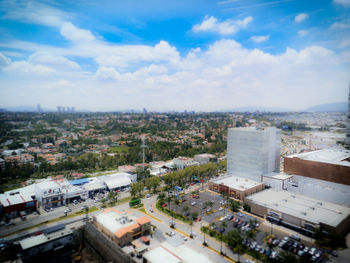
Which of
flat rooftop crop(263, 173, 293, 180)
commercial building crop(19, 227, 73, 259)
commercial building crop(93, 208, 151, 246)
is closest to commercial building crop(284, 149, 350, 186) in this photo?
flat rooftop crop(263, 173, 293, 180)

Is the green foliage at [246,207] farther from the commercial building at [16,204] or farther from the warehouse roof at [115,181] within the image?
the commercial building at [16,204]

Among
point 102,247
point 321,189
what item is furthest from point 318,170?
point 102,247

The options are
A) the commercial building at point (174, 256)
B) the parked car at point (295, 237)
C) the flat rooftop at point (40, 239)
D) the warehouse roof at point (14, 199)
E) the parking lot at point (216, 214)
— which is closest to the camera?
the commercial building at point (174, 256)

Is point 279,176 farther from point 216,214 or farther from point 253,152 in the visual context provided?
point 216,214

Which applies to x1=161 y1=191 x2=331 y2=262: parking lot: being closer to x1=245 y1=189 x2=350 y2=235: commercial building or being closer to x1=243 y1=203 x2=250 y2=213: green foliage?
x1=243 y1=203 x2=250 y2=213: green foliage

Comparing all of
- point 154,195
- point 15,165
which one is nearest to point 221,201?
point 154,195

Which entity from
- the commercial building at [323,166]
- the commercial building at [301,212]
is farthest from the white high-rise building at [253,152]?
the commercial building at [301,212]
